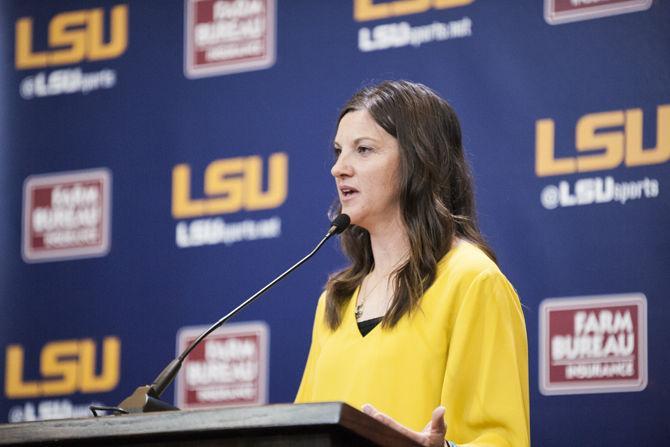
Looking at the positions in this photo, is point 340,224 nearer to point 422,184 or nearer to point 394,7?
point 422,184

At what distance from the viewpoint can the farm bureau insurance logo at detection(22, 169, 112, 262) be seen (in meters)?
4.29

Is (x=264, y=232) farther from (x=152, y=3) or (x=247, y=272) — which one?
(x=152, y=3)

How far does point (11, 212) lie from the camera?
4434 millimetres

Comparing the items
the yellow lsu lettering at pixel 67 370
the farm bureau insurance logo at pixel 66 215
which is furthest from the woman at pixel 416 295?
the farm bureau insurance logo at pixel 66 215

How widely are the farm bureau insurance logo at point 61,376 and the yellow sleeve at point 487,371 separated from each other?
2.08 meters

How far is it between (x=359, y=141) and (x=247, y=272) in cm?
145

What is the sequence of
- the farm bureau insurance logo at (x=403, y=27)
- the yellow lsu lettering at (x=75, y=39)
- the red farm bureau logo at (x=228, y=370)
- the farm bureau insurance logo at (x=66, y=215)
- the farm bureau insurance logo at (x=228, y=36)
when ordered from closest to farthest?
the farm bureau insurance logo at (x=403, y=27) → the red farm bureau logo at (x=228, y=370) → the farm bureau insurance logo at (x=228, y=36) → the farm bureau insurance logo at (x=66, y=215) → the yellow lsu lettering at (x=75, y=39)

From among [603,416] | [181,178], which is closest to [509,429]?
[603,416]

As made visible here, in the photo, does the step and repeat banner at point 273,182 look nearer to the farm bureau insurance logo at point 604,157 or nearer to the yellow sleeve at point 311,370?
the farm bureau insurance logo at point 604,157

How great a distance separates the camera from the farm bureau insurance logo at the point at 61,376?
415 cm

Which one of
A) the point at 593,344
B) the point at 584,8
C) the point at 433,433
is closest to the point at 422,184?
the point at 433,433

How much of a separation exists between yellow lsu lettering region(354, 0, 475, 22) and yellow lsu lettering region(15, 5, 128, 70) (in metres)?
1.01

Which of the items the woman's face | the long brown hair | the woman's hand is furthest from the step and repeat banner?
the woman's hand

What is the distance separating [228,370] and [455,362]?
67.5 inches
